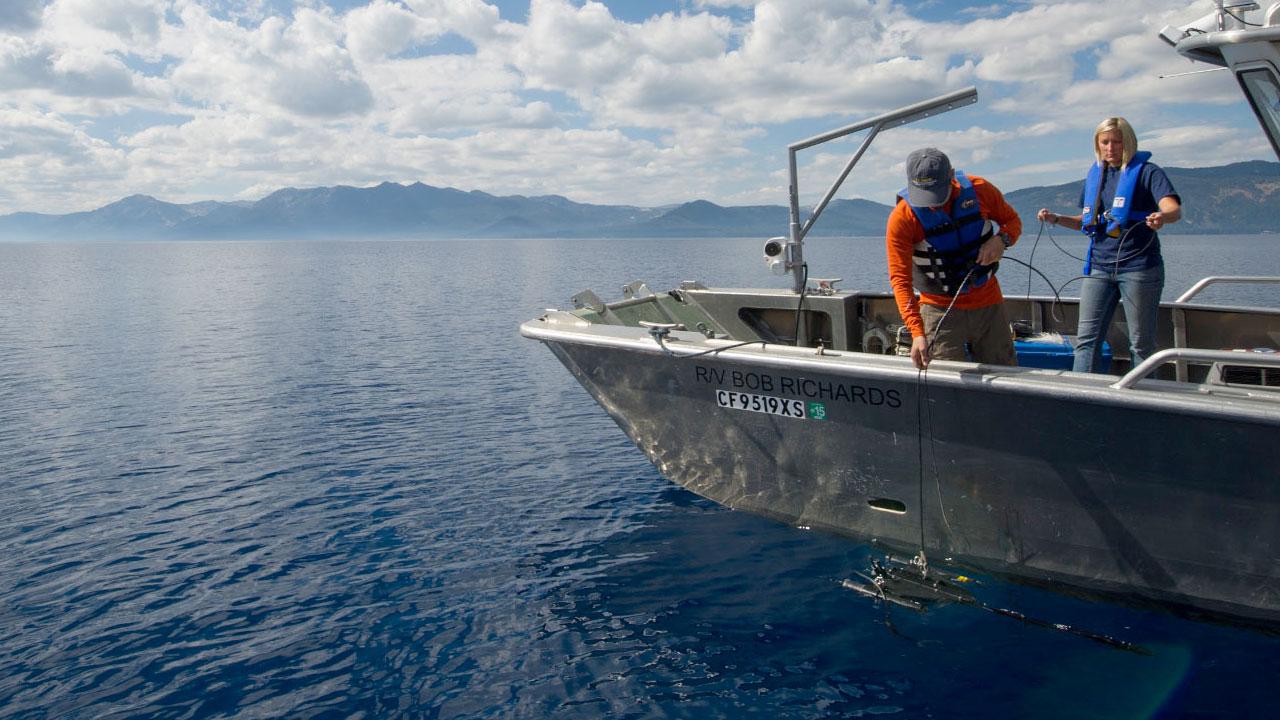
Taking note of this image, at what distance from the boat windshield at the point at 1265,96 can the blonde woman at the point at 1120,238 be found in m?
0.67

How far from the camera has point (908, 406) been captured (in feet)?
18.0

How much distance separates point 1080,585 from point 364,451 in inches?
319

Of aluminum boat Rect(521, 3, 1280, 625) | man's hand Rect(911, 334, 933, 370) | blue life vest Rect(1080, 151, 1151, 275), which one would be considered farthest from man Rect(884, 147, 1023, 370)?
blue life vest Rect(1080, 151, 1151, 275)

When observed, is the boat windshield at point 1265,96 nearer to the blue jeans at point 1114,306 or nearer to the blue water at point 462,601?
the blue jeans at point 1114,306

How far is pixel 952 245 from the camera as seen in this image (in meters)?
5.41

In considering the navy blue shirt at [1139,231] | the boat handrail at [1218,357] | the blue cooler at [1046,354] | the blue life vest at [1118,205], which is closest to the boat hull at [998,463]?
the boat handrail at [1218,357]

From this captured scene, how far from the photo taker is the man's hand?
16.5 ft

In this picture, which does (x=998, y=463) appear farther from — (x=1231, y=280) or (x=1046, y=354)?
(x=1231, y=280)

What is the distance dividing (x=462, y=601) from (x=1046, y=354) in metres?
4.91

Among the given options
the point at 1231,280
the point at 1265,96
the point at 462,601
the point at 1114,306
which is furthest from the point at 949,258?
the point at 462,601

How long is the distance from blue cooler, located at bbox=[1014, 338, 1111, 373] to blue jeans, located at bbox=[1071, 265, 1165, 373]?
915mm

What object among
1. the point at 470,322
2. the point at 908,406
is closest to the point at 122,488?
the point at 908,406

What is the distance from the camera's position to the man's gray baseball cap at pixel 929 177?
16.3 feet

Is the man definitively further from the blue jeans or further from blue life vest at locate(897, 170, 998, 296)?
the blue jeans
